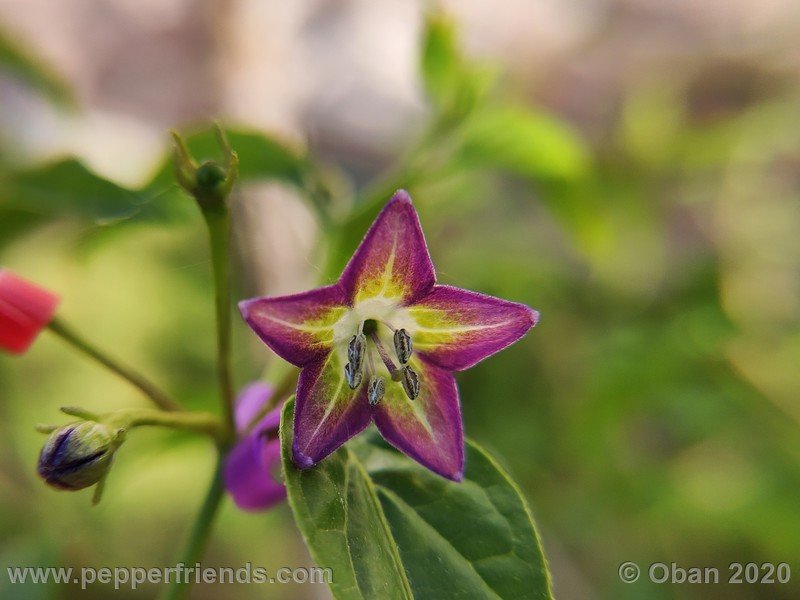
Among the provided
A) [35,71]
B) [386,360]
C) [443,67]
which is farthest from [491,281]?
[386,360]

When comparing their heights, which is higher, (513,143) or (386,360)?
(513,143)

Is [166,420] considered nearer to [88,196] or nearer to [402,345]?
[402,345]

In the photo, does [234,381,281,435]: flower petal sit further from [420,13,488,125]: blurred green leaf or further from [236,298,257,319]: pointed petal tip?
[420,13,488,125]: blurred green leaf

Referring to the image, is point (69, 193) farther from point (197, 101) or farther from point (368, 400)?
point (197, 101)

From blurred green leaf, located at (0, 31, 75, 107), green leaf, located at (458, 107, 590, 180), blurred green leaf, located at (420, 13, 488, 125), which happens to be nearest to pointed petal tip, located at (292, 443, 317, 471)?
green leaf, located at (458, 107, 590, 180)

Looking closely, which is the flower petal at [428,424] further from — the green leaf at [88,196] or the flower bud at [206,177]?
the green leaf at [88,196]

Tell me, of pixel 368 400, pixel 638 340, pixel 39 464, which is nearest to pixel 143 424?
pixel 39 464

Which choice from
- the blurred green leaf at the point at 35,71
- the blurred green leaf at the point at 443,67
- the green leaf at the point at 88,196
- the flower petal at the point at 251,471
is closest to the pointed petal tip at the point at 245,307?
the flower petal at the point at 251,471
